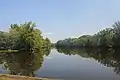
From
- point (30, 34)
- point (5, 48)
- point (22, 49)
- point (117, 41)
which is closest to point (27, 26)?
point (30, 34)

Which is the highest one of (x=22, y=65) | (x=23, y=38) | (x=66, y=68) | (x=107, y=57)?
(x=23, y=38)

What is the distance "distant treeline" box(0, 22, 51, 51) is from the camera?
82.2m

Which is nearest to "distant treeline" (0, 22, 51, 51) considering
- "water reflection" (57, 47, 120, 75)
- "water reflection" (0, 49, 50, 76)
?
"water reflection" (57, 47, 120, 75)

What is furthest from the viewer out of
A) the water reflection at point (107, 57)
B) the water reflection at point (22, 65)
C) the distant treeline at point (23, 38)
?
the distant treeline at point (23, 38)

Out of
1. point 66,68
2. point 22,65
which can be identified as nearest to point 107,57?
point 66,68

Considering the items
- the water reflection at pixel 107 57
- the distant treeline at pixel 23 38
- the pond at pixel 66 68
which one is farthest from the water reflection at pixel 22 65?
the distant treeline at pixel 23 38

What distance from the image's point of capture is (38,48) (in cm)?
8969

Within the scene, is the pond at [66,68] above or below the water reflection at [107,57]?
below

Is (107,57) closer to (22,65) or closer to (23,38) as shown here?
(22,65)

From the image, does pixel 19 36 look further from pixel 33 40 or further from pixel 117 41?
pixel 117 41

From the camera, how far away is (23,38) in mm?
82812

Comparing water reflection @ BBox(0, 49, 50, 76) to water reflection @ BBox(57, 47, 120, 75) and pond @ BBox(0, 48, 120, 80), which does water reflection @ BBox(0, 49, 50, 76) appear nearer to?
pond @ BBox(0, 48, 120, 80)

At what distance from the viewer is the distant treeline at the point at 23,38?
270 feet

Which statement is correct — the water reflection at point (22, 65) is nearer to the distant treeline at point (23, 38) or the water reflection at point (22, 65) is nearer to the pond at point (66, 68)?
the pond at point (66, 68)
